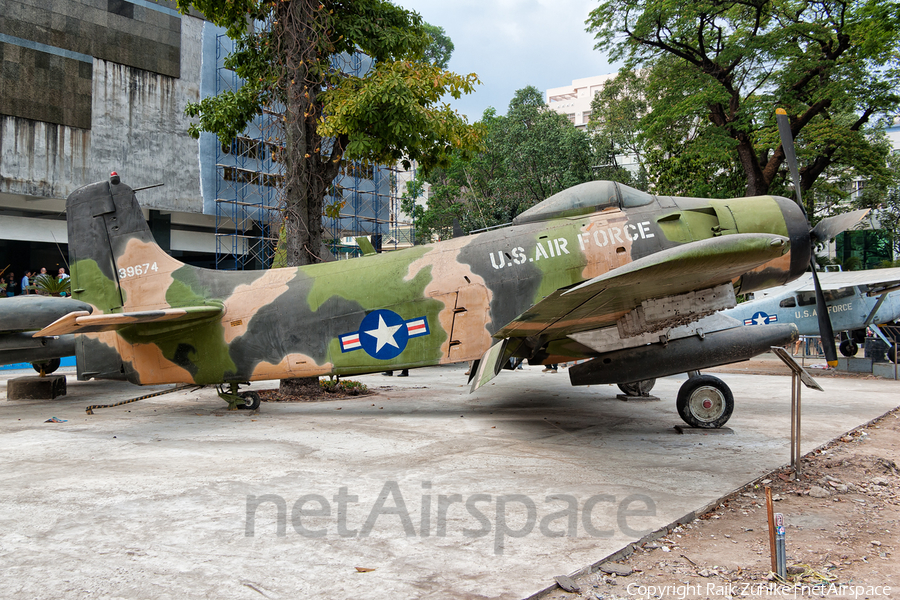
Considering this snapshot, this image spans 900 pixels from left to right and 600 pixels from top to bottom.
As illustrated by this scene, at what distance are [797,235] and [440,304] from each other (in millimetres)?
4754

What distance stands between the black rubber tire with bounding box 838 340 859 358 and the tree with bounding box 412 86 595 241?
1780cm

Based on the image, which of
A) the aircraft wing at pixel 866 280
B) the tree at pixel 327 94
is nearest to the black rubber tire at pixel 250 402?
the tree at pixel 327 94

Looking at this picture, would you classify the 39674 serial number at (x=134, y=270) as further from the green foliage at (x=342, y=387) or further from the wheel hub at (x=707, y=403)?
the wheel hub at (x=707, y=403)

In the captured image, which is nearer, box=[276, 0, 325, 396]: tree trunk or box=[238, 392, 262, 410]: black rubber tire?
box=[238, 392, 262, 410]: black rubber tire

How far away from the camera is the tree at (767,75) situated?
21.2 metres

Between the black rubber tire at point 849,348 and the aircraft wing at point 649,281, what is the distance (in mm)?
15003

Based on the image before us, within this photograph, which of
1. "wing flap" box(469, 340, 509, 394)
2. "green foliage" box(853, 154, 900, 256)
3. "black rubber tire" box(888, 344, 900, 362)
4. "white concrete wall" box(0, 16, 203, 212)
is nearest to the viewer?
"wing flap" box(469, 340, 509, 394)

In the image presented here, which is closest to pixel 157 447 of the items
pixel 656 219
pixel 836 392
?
pixel 656 219

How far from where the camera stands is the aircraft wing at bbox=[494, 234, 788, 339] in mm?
4684

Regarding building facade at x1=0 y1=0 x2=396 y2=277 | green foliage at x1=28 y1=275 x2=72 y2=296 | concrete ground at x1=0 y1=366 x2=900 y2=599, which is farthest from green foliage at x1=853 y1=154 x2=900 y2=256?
green foliage at x1=28 y1=275 x2=72 y2=296

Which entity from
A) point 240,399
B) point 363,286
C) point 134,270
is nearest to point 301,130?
point 134,270

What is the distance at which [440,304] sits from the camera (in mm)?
8203

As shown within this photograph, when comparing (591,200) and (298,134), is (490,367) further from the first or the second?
(298,134)

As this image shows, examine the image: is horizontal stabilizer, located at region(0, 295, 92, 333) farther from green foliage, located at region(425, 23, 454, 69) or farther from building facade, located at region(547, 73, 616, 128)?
building facade, located at region(547, 73, 616, 128)
